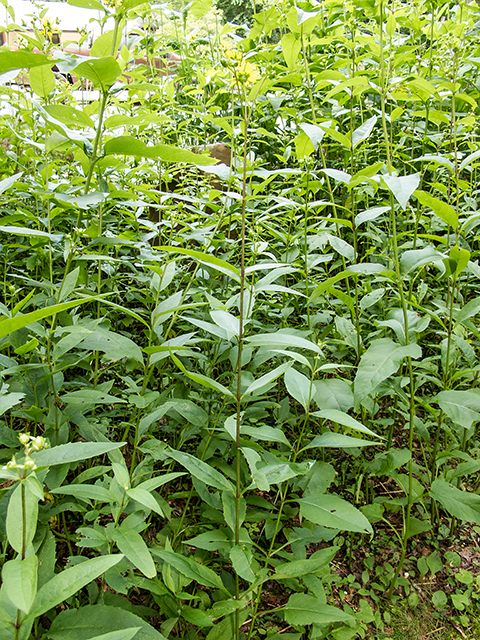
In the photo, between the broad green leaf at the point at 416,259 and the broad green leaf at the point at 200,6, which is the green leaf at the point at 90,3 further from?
the broad green leaf at the point at 200,6

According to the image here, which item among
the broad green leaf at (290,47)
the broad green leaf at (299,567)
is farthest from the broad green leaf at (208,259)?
the broad green leaf at (290,47)

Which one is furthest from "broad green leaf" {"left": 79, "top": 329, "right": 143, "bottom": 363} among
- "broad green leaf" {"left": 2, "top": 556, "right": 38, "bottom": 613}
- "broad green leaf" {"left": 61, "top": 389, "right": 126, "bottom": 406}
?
"broad green leaf" {"left": 2, "top": 556, "right": 38, "bottom": 613}

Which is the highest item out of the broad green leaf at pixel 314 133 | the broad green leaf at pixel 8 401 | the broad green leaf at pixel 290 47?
the broad green leaf at pixel 290 47

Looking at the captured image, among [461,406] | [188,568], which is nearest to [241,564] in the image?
[188,568]

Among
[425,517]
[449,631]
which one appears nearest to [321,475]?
[425,517]

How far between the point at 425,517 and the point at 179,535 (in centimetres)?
103

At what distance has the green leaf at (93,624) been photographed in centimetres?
92

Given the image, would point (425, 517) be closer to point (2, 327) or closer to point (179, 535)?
point (179, 535)

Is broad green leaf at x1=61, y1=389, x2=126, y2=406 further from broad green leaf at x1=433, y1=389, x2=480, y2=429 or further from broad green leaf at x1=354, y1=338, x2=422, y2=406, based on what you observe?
broad green leaf at x1=433, y1=389, x2=480, y2=429

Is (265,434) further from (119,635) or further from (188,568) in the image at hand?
(119,635)

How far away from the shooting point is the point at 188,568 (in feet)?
3.67

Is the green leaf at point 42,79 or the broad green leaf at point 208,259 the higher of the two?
the green leaf at point 42,79

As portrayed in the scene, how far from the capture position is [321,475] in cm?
139

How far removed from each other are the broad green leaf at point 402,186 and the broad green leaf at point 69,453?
1.00m
